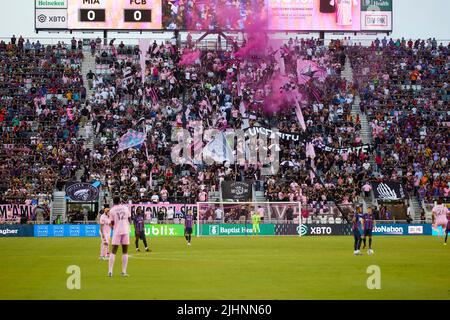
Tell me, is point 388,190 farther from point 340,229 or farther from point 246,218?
point 246,218

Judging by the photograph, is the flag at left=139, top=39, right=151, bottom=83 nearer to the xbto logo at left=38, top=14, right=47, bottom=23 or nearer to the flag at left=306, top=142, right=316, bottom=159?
the xbto logo at left=38, top=14, right=47, bottom=23

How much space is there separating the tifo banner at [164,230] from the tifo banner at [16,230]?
7.82 meters

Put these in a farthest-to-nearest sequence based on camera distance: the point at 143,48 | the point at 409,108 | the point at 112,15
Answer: the point at 112,15, the point at 143,48, the point at 409,108

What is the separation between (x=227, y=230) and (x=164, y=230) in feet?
14.2

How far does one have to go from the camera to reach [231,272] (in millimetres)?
29516

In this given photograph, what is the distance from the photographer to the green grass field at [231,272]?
23.0 meters

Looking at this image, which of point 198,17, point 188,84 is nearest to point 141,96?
point 188,84

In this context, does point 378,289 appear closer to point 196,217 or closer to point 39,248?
point 39,248

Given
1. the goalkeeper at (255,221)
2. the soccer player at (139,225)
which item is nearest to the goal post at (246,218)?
the goalkeeper at (255,221)

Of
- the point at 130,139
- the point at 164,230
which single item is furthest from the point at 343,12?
the point at 164,230

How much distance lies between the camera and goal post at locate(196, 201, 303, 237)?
195ft

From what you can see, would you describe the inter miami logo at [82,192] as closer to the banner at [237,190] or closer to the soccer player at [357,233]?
the banner at [237,190]

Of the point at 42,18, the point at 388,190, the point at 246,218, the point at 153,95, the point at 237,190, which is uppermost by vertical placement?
the point at 42,18

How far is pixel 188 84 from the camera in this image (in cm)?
7194
